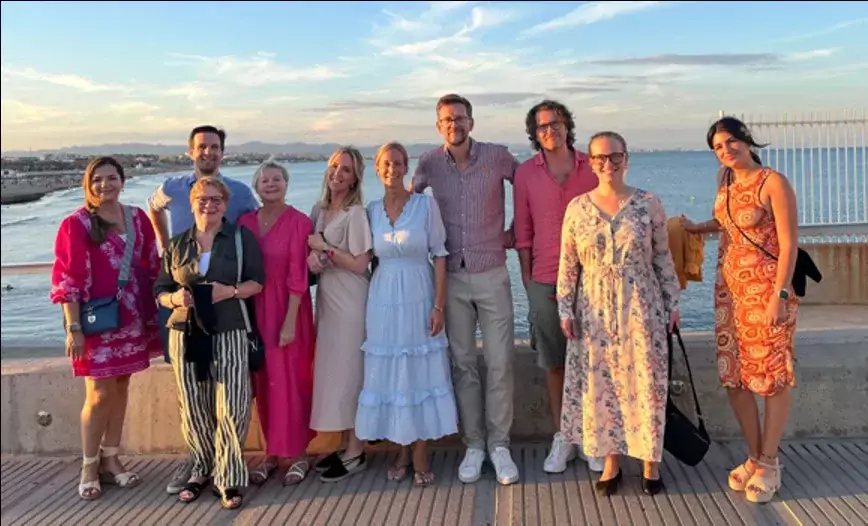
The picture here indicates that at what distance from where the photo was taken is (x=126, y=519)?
3.50 m

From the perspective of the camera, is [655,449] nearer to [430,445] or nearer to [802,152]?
[430,445]

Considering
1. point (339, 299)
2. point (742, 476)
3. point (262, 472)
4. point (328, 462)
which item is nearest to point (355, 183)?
point (339, 299)

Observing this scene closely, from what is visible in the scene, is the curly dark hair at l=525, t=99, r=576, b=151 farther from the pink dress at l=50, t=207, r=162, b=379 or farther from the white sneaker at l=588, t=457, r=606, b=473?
the pink dress at l=50, t=207, r=162, b=379

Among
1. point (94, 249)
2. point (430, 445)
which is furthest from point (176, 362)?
point (430, 445)

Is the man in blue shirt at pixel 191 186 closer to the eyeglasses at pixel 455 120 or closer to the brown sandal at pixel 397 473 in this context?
the eyeglasses at pixel 455 120

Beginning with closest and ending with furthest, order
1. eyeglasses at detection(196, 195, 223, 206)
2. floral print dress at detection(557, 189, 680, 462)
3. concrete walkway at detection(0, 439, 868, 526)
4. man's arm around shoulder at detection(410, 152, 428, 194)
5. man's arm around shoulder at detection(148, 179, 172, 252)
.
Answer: concrete walkway at detection(0, 439, 868, 526) < floral print dress at detection(557, 189, 680, 462) < eyeglasses at detection(196, 195, 223, 206) < man's arm around shoulder at detection(410, 152, 428, 194) < man's arm around shoulder at detection(148, 179, 172, 252)

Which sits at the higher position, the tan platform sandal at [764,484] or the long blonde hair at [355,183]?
the long blonde hair at [355,183]

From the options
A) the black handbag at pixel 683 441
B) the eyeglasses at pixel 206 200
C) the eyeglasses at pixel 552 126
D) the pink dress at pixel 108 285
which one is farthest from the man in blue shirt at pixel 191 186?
the black handbag at pixel 683 441

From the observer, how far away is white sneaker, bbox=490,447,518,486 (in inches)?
144

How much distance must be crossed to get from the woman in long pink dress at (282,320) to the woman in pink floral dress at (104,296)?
676 millimetres

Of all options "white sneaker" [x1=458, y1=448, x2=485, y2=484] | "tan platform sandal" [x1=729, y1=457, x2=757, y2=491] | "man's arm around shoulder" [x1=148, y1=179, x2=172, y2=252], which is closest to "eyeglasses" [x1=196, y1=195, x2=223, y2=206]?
"man's arm around shoulder" [x1=148, y1=179, x2=172, y2=252]

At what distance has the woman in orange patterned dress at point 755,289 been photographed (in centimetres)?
328

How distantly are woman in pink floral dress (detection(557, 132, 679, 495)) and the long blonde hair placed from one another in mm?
1171

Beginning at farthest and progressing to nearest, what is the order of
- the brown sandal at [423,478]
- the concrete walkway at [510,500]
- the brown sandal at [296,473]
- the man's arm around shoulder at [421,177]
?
the man's arm around shoulder at [421,177]
the brown sandal at [296,473]
the brown sandal at [423,478]
the concrete walkway at [510,500]
